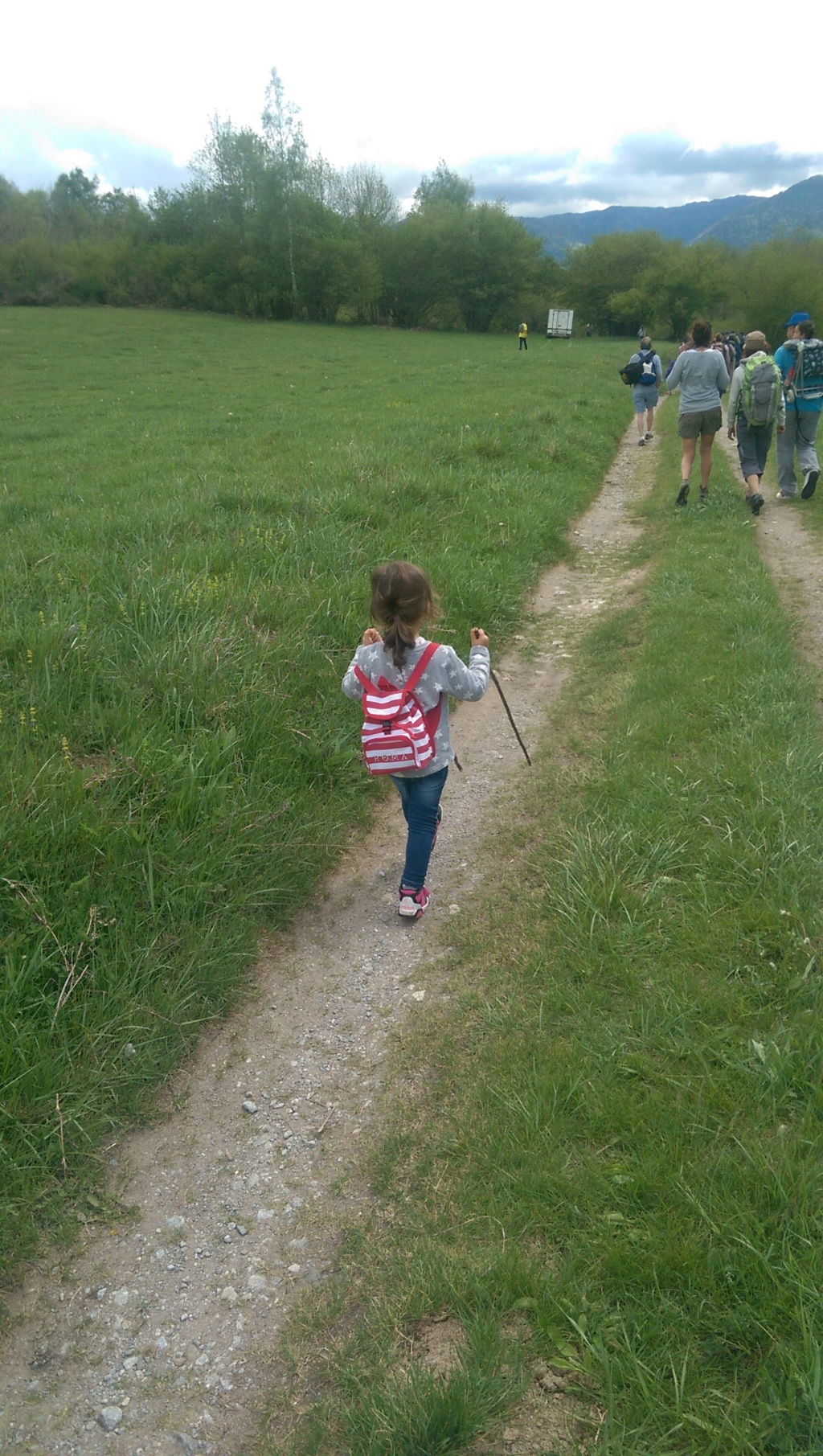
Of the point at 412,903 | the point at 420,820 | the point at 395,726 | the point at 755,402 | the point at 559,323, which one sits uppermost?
the point at 559,323

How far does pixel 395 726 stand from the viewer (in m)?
3.88

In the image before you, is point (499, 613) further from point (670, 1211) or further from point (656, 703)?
point (670, 1211)

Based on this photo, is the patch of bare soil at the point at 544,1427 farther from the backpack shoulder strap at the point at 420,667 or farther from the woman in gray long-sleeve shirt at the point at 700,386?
the woman in gray long-sleeve shirt at the point at 700,386

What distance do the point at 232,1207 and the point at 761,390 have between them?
38.0 feet

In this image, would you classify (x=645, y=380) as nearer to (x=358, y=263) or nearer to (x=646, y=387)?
(x=646, y=387)

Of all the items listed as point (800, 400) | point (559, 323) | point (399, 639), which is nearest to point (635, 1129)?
point (399, 639)

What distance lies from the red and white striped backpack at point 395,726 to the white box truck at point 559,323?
7233cm

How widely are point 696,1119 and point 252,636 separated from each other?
4.15m

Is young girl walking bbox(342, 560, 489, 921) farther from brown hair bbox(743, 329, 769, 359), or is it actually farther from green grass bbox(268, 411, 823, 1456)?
brown hair bbox(743, 329, 769, 359)

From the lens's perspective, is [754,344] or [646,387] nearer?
[754,344]

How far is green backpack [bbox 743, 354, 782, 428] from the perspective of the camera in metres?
10.9

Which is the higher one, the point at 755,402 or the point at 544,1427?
the point at 755,402

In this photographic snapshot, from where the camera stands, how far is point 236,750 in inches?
186

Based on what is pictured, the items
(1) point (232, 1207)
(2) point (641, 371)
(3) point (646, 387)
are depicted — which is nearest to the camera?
(1) point (232, 1207)
